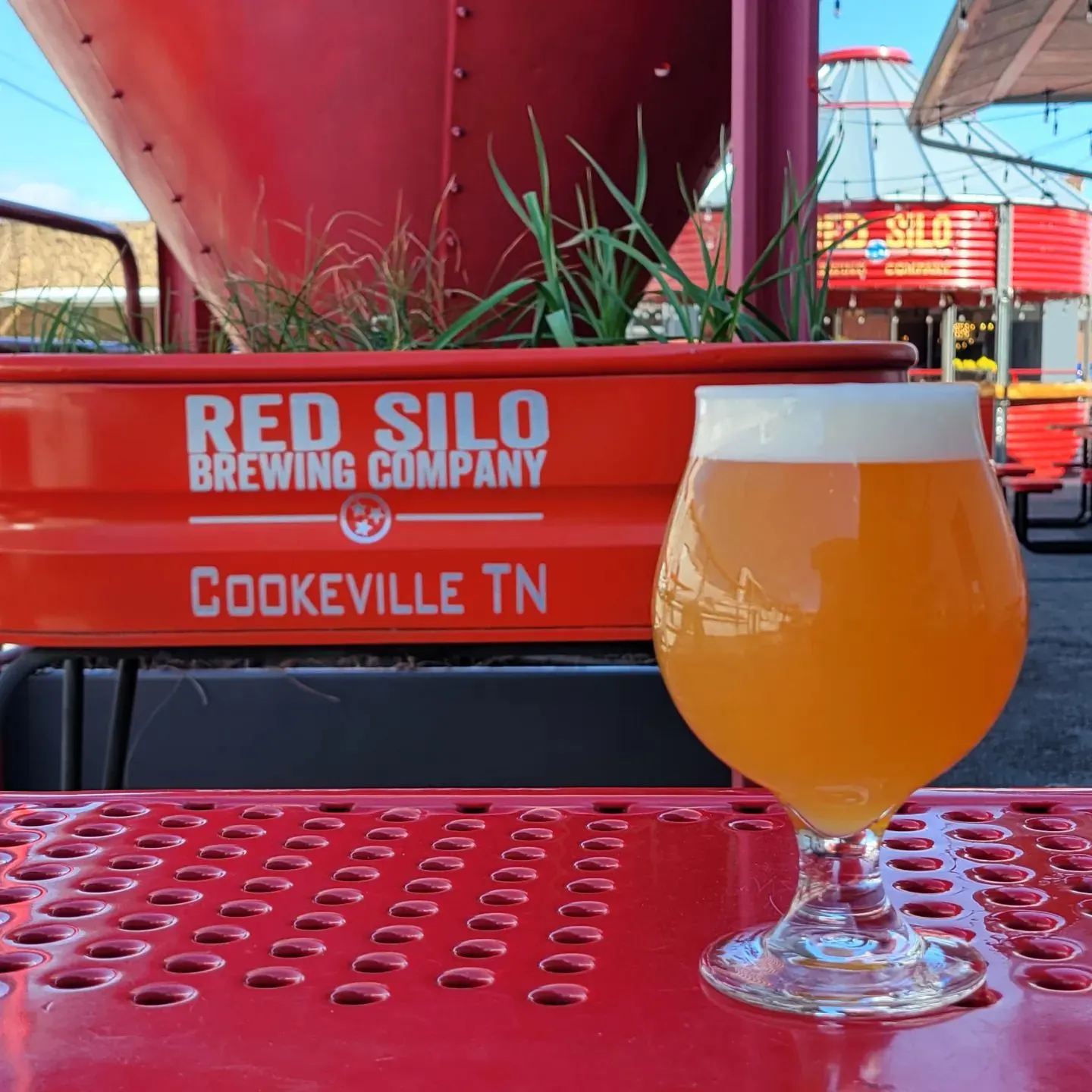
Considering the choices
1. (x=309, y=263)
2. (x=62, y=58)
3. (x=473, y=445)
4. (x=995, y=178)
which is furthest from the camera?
(x=995, y=178)

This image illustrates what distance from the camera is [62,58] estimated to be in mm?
2314

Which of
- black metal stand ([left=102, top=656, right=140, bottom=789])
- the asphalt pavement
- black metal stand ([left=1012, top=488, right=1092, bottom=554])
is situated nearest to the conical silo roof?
black metal stand ([left=1012, top=488, right=1092, bottom=554])

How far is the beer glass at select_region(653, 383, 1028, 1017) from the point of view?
17.5 inches

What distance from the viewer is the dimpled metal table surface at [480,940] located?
389mm

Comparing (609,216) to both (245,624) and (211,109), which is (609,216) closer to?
(211,109)

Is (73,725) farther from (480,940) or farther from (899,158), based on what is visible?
(899,158)

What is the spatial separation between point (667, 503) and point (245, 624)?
0.47 metres

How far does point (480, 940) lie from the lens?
19.4 inches

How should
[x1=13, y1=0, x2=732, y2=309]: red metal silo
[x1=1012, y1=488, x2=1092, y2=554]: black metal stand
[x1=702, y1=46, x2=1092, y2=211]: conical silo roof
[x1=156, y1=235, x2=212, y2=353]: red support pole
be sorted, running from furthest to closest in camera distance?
[x1=702, y1=46, x2=1092, y2=211]: conical silo roof, [x1=1012, y1=488, x2=1092, y2=554]: black metal stand, [x1=156, y1=235, x2=212, y2=353]: red support pole, [x1=13, y1=0, x2=732, y2=309]: red metal silo

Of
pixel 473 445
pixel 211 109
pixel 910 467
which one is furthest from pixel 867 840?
pixel 211 109

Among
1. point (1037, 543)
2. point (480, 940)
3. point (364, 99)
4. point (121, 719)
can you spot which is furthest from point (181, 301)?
point (1037, 543)

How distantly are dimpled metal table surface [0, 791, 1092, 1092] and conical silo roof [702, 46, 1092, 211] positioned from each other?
578 inches

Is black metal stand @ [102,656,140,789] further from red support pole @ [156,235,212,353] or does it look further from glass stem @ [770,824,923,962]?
glass stem @ [770,824,923,962]

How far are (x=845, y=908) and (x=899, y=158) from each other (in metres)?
16.3
